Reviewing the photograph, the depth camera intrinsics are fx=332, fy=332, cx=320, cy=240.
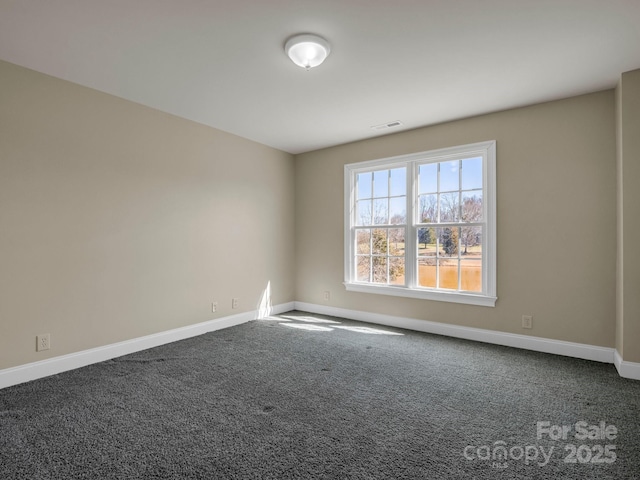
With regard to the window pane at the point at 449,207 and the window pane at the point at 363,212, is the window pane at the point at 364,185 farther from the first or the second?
the window pane at the point at 449,207

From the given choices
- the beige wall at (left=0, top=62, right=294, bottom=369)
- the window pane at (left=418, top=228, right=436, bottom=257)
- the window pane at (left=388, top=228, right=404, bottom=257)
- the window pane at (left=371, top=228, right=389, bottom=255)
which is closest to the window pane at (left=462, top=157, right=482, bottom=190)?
the window pane at (left=418, top=228, right=436, bottom=257)

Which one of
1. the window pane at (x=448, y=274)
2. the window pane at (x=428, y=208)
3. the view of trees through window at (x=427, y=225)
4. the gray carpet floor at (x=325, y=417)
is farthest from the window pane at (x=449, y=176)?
the gray carpet floor at (x=325, y=417)

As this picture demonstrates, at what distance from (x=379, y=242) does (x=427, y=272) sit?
819 millimetres

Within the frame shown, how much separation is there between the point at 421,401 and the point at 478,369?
0.93 m

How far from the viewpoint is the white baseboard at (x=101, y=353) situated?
272cm

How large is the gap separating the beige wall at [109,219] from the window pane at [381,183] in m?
1.78

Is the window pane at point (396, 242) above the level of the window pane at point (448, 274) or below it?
above

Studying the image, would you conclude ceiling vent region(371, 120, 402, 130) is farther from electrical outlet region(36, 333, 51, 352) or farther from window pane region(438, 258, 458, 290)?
electrical outlet region(36, 333, 51, 352)

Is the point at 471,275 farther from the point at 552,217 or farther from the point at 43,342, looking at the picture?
the point at 43,342

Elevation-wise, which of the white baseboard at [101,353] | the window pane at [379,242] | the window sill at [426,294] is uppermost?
the window pane at [379,242]

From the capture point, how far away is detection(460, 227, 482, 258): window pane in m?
3.95

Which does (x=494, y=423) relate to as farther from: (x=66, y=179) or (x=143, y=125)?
(x=143, y=125)

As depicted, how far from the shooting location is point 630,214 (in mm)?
2850

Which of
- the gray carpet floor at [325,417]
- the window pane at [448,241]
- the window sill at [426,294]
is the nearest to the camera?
the gray carpet floor at [325,417]
